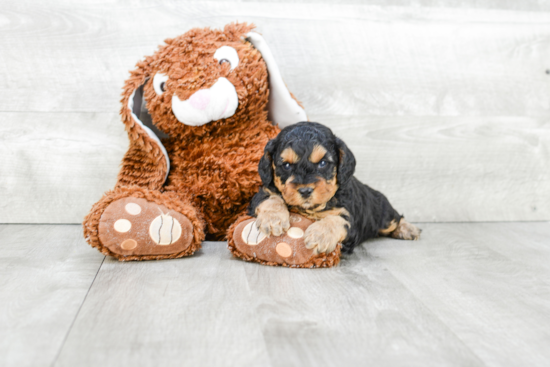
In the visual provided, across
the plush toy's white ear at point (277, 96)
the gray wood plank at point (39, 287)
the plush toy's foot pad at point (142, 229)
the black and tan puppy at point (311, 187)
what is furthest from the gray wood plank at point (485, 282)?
the gray wood plank at point (39, 287)

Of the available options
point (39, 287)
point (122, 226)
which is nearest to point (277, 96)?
point (122, 226)

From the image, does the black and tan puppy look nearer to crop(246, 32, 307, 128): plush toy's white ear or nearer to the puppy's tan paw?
crop(246, 32, 307, 128): plush toy's white ear

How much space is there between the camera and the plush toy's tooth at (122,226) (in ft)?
5.12

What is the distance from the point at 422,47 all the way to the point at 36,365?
7.02 feet

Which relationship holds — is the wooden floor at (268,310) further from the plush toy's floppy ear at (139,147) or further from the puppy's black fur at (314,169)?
the plush toy's floppy ear at (139,147)

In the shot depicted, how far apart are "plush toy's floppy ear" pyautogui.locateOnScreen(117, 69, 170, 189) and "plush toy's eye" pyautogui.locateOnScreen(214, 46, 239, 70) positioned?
31cm

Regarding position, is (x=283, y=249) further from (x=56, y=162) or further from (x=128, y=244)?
(x=56, y=162)

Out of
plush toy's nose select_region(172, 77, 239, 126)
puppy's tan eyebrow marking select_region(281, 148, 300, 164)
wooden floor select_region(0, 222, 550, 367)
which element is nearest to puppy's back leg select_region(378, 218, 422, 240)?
wooden floor select_region(0, 222, 550, 367)

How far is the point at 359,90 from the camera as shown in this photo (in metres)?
2.35

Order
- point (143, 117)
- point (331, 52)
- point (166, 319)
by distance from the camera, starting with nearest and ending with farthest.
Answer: point (166, 319), point (143, 117), point (331, 52)

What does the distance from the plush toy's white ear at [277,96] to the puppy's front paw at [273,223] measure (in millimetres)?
538

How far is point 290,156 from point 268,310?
498 millimetres

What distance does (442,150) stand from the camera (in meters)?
2.46

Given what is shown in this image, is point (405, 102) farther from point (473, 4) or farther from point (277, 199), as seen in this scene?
point (277, 199)
